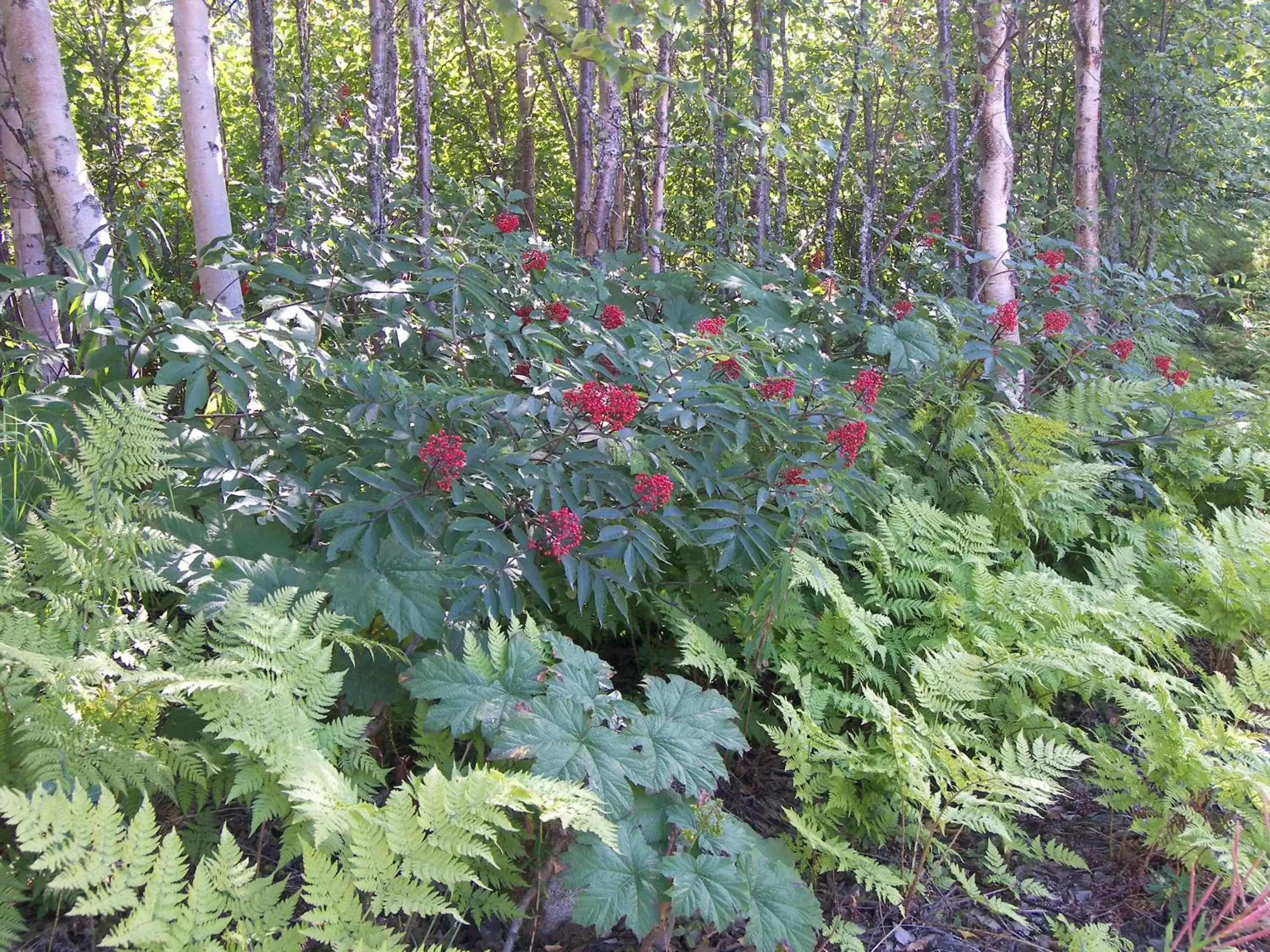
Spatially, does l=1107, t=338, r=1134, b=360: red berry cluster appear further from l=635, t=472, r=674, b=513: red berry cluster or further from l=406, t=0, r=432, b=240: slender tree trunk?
l=406, t=0, r=432, b=240: slender tree trunk

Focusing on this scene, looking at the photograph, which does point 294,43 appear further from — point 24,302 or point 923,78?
point 923,78

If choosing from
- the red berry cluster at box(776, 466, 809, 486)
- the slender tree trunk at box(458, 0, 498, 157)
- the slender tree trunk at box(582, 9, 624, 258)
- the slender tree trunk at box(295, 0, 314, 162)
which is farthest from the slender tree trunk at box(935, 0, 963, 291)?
the slender tree trunk at box(295, 0, 314, 162)

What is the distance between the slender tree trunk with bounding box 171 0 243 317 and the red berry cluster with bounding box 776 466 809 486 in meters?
2.55

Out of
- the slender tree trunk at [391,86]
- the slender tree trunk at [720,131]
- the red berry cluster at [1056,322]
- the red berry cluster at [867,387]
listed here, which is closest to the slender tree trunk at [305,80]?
the slender tree trunk at [391,86]

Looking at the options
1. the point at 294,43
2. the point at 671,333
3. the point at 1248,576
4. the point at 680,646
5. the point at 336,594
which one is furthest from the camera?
the point at 294,43

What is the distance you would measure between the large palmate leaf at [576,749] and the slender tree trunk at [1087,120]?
558 centimetres

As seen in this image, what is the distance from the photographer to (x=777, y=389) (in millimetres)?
2510

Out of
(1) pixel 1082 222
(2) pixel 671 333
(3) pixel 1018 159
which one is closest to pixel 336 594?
(2) pixel 671 333

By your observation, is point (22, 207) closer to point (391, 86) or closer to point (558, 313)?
point (391, 86)

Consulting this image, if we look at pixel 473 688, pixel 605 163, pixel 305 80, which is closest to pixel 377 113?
pixel 605 163

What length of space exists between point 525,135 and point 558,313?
640 centimetres

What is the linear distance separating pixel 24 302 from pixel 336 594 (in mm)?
2864

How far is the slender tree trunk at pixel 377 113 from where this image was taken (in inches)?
160

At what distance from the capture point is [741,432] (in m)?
2.38
